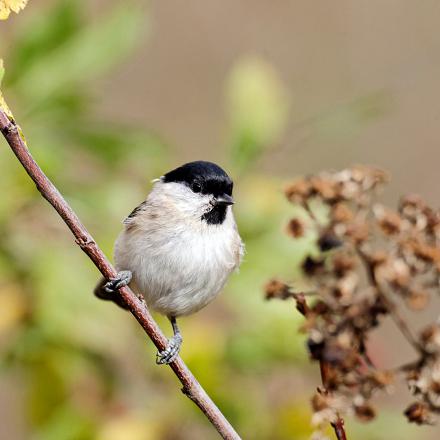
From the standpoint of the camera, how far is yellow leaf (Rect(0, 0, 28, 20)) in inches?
57.2

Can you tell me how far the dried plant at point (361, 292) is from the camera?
5.46ft

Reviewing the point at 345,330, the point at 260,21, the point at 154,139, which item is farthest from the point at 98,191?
the point at 260,21

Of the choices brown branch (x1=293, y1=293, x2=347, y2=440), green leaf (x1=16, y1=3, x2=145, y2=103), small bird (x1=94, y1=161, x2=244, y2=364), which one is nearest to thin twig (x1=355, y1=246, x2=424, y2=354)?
brown branch (x1=293, y1=293, x2=347, y2=440)

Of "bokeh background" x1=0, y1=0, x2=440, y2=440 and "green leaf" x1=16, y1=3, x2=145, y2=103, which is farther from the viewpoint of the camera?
"green leaf" x1=16, y1=3, x2=145, y2=103

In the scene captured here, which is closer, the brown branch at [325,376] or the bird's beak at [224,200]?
the brown branch at [325,376]

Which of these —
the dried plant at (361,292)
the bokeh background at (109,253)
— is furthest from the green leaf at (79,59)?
the dried plant at (361,292)

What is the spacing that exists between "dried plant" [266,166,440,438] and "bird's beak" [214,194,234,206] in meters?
0.82

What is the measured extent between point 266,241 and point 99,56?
0.81 meters

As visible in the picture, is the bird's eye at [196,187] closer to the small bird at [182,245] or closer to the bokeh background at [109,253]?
the small bird at [182,245]

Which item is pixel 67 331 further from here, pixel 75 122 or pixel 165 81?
pixel 165 81

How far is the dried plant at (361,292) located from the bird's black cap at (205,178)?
0.86 metres

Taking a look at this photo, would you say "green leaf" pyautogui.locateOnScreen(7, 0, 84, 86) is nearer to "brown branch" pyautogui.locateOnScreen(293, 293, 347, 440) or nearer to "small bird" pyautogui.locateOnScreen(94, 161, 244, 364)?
"small bird" pyautogui.locateOnScreen(94, 161, 244, 364)

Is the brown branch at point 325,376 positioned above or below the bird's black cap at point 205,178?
below

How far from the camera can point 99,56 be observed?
284 cm
